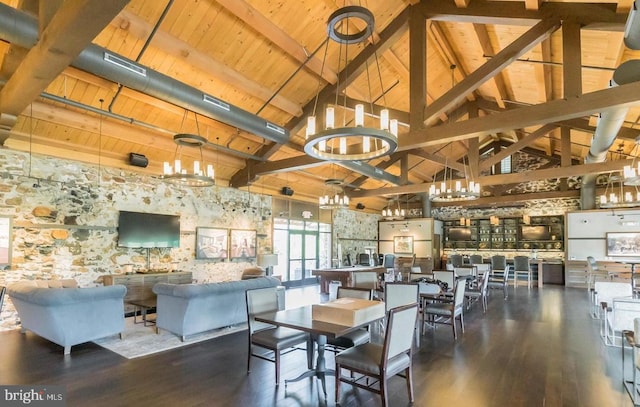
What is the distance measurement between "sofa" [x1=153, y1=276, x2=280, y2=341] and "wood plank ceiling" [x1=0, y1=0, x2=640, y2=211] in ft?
9.07

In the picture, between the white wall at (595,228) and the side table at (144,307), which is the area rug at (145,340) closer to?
the side table at (144,307)

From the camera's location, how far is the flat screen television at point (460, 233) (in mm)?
15070

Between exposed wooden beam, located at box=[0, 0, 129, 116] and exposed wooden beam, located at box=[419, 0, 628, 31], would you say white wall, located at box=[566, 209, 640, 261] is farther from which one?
exposed wooden beam, located at box=[0, 0, 129, 116]

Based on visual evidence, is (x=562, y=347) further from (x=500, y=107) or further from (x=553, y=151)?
(x=553, y=151)

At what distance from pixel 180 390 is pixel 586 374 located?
173 inches

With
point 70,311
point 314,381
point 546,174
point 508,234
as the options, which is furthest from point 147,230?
point 508,234

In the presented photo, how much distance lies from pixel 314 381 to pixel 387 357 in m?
1.16

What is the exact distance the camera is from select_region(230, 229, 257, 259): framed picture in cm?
950

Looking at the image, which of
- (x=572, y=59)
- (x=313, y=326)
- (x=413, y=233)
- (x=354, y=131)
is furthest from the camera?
(x=413, y=233)

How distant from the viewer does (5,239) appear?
5.71 meters

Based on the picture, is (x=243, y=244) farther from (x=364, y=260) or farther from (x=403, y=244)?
(x=403, y=244)

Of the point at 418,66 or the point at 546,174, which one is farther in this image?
the point at 546,174

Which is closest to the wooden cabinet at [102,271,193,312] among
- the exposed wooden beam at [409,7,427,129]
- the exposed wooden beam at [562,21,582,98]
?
the exposed wooden beam at [409,7,427,129]

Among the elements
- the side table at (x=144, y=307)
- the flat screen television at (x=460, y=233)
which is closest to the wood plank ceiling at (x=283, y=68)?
the side table at (x=144, y=307)
